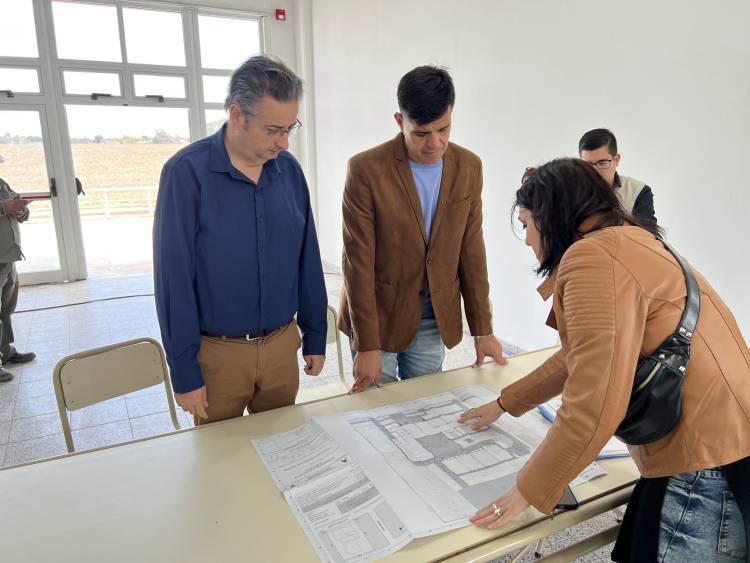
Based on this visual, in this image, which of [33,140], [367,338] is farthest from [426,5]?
[33,140]

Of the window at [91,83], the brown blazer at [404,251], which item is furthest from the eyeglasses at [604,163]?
the window at [91,83]

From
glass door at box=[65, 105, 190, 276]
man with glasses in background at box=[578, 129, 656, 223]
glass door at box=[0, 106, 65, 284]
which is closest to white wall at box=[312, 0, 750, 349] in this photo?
man with glasses in background at box=[578, 129, 656, 223]

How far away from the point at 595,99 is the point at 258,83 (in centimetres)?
228

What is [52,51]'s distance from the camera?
547 cm

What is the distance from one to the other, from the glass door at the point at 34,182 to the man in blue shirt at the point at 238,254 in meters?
5.02

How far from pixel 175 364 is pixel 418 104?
96cm

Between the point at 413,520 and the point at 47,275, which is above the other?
the point at 413,520

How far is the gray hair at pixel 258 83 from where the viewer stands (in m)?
1.24

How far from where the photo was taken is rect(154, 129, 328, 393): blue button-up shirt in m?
1.27

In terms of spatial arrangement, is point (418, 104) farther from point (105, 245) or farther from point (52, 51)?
point (105, 245)

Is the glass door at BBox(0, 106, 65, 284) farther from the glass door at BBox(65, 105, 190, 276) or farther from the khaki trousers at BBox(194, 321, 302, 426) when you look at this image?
the khaki trousers at BBox(194, 321, 302, 426)

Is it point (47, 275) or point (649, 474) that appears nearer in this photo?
point (649, 474)

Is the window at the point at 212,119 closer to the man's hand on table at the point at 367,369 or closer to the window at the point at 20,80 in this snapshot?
the window at the point at 20,80

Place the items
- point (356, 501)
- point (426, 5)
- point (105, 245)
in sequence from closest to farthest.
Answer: point (356, 501)
point (426, 5)
point (105, 245)
